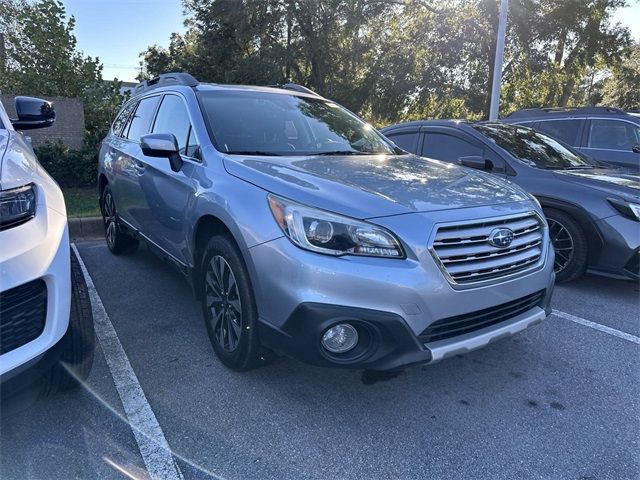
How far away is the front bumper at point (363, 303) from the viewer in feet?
7.07

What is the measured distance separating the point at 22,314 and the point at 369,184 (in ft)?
5.60

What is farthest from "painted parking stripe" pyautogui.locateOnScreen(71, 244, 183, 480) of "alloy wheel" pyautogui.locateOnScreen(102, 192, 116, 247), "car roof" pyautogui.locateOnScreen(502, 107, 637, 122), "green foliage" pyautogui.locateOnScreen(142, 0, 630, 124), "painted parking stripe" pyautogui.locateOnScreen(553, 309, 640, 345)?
"green foliage" pyautogui.locateOnScreen(142, 0, 630, 124)

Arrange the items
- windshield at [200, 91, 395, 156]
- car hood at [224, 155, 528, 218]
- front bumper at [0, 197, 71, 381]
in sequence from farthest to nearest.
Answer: windshield at [200, 91, 395, 156]
car hood at [224, 155, 528, 218]
front bumper at [0, 197, 71, 381]

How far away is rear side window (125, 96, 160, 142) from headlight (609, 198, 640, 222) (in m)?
4.08

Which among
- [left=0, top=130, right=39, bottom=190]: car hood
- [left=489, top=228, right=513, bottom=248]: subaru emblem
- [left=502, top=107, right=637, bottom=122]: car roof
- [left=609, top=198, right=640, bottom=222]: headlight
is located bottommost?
[left=609, top=198, right=640, bottom=222]: headlight

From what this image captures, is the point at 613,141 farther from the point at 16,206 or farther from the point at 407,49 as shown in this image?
the point at 407,49

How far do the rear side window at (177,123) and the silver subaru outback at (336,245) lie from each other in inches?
0.8

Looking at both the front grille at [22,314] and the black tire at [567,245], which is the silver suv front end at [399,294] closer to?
the front grille at [22,314]

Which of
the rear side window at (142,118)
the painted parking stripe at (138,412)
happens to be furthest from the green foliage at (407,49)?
the painted parking stripe at (138,412)

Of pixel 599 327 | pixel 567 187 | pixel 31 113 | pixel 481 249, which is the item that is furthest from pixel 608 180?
pixel 31 113

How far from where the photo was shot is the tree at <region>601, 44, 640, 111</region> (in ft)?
70.7

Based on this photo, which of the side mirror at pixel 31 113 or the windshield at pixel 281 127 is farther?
the side mirror at pixel 31 113

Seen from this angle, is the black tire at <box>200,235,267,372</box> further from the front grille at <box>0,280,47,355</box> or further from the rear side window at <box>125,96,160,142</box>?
the rear side window at <box>125,96,160,142</box>

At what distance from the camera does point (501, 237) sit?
2.46 m
